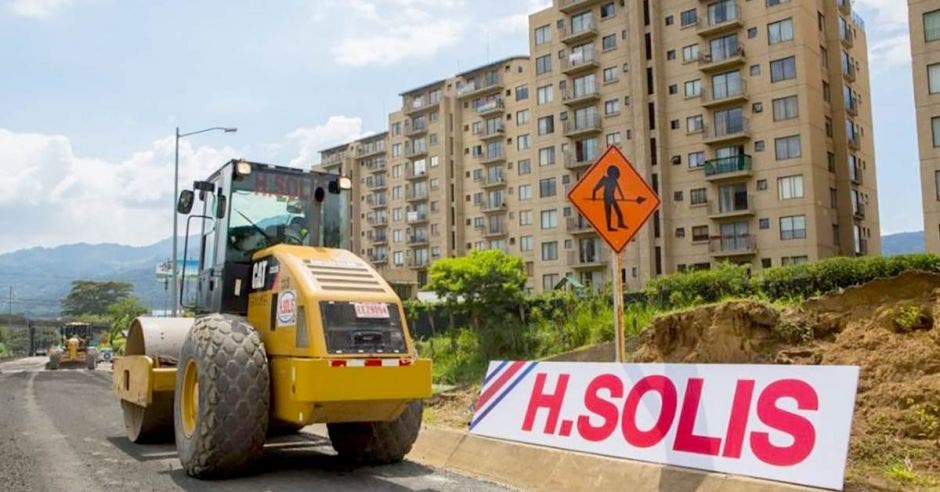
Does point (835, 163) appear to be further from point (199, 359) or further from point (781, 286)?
point (199, 359)

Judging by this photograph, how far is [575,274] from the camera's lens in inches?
2406

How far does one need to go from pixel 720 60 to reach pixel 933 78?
1413 centimetres

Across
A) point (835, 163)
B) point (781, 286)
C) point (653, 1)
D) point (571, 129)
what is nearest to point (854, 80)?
point (835, 163)

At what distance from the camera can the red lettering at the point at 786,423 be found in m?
6.32

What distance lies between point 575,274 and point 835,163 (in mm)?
19832

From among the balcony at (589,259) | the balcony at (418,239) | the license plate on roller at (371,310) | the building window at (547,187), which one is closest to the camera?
the license plate on roller at (371,310)

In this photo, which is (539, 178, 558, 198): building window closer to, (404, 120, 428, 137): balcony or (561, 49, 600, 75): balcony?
(561, 49, 600, 75): balcony

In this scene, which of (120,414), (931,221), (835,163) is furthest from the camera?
(835,163)

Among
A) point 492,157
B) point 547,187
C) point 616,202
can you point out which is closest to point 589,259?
point 547,187

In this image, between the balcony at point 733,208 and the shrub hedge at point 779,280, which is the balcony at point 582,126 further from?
the shrub hedge at point 779,280

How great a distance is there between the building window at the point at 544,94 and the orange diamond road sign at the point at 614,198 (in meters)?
56.5

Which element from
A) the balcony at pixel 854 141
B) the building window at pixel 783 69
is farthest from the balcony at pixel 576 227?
the balcony at pixel 854 141

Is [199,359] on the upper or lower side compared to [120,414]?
upper

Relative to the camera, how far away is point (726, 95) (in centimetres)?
5141
